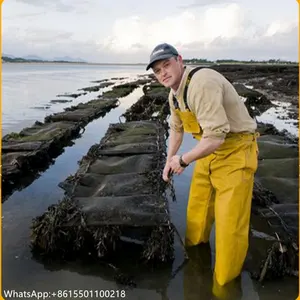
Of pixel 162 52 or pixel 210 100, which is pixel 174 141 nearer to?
pixel 210 100

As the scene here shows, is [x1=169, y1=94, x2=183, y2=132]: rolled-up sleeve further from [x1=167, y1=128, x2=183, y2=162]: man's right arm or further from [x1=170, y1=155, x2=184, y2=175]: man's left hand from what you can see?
[x1=170, y1=155, x2=184, y2=175]: man's left hand

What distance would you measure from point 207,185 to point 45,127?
1072 cm

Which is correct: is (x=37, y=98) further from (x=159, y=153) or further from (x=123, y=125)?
(x=159, y=153)

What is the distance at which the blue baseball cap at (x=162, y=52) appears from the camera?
4695mm

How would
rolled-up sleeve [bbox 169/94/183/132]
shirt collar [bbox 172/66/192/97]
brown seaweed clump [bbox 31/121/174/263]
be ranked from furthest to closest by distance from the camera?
1. brown seaweed clump [bbox 31/121/174/263]
2. rolled-up sleeve [bbox 169/94/183/132]
3. shirt collar [bbox 172/66/192/97]

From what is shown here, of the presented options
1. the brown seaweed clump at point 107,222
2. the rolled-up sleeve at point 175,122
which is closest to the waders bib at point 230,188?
the rolled-up sleeve at point 175,122

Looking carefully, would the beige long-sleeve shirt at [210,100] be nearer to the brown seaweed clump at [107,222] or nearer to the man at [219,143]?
the man at [219,143]

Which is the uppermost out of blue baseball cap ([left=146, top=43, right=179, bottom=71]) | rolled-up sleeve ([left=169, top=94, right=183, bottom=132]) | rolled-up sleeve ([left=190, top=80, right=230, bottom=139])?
blue baseball cap ([left=146, top=43, right=179, bottom=71])

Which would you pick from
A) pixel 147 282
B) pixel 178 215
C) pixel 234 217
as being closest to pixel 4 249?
pixel 147 282

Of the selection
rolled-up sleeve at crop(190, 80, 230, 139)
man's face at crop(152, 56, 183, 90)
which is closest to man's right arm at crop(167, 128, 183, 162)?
man's face at crop(152, 56, 183, 90)

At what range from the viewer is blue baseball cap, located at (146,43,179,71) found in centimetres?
470

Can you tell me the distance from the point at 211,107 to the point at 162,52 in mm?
919

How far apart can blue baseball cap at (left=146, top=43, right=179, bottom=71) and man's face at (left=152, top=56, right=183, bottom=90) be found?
69 mm

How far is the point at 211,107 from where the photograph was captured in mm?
4535
